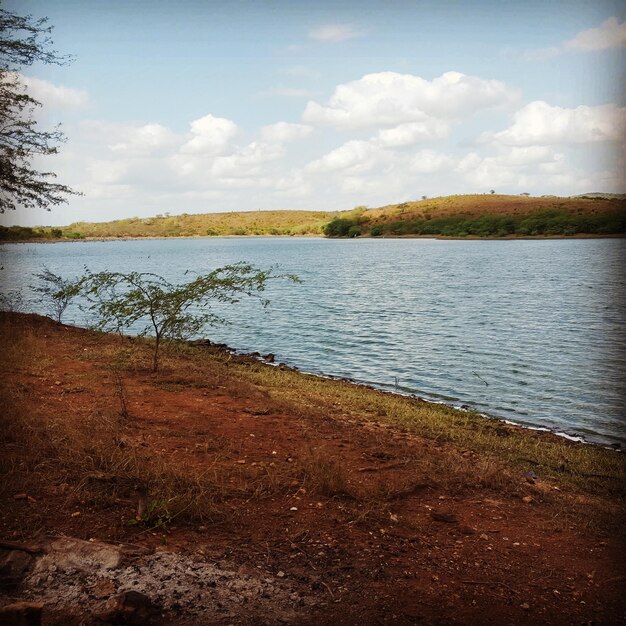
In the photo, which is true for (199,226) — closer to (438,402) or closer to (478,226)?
(478,226)

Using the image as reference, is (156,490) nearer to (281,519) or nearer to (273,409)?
(281,519)

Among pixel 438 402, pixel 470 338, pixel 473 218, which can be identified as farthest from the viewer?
pixel 473 218

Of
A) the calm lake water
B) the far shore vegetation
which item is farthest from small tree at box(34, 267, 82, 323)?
the far shore vegetation

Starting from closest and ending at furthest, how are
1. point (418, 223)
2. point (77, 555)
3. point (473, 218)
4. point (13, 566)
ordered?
point (13, 566), point (77, 555), point (473, 218), point (418, 223)

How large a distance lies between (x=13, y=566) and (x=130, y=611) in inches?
37.3

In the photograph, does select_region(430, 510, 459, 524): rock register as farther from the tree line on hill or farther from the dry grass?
the tree line on hill

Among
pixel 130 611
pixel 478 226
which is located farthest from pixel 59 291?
pixel 478 226

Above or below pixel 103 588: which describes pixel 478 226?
above

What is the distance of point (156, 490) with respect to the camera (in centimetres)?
499

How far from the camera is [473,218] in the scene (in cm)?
12156

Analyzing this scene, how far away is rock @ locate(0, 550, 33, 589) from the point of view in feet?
11.4

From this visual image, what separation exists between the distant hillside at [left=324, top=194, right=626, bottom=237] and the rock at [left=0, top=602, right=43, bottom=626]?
79.4m

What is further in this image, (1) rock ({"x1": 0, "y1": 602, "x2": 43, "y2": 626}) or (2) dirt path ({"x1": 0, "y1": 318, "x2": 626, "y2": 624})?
(2) dirt path ({"x1": 0, "y1": 318, "x2": 626, "y2": 624})

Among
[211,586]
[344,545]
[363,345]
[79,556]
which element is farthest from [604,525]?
[363,345]
